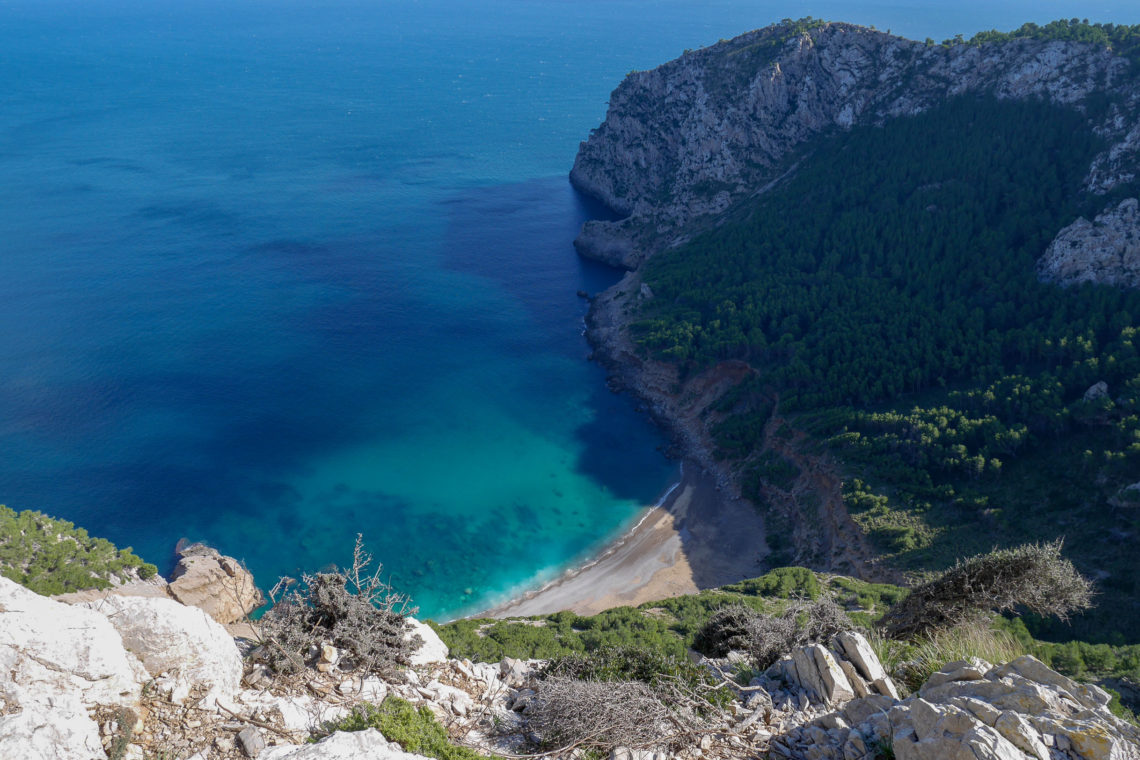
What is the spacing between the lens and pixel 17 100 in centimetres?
14738

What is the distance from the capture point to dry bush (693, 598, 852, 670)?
21422mm

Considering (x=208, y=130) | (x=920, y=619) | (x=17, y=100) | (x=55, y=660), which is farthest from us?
(x=17, y=100)

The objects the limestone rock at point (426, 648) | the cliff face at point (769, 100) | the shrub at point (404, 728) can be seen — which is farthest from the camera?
the cliff face at point (769, 100)

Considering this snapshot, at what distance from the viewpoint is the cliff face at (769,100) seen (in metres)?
64.2

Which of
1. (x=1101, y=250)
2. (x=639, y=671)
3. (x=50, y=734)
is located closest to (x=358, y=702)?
(x=50, y=734)

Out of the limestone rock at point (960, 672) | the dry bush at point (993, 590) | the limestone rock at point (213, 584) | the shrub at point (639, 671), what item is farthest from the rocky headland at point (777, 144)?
the limestone rock at point (213, 584)

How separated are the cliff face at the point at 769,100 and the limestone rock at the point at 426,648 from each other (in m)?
60.4

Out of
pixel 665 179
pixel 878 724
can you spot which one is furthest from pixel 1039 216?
pixel 878 724

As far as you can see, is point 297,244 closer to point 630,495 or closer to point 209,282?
point 209,282

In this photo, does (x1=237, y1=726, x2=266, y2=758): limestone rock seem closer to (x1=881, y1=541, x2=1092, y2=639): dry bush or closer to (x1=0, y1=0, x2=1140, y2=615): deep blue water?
(x1=881, y1=541, x2=1092, y2=639): dry bush

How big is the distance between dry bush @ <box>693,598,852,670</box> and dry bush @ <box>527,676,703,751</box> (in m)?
6.09

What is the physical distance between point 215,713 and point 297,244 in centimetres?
8549

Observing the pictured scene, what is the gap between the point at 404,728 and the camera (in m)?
14.4

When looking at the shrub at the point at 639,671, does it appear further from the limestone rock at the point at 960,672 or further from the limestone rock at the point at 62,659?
the limestone rock at the point at 62,659
